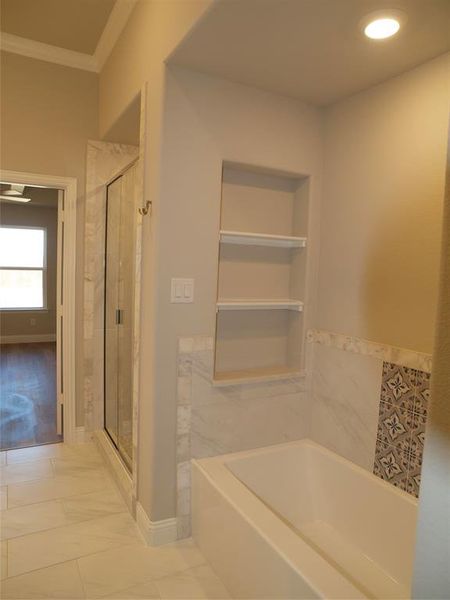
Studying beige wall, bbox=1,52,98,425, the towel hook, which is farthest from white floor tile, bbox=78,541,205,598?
beige wall, bbox=1,52,98,425

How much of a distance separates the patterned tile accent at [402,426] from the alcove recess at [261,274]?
59 centimetres

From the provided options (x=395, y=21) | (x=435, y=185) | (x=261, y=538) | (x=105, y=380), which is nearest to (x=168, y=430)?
(x=261, y=538)

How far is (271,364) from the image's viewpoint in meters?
2.57

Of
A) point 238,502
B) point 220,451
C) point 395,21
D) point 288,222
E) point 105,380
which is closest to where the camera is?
point 395,21

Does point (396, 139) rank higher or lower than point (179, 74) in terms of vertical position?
lower

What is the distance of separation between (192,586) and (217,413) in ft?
2.58

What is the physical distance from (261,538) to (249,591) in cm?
27

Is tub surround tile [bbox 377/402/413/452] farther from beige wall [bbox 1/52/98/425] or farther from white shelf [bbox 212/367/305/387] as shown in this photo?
beige wall [bbox 1/52/98/425]

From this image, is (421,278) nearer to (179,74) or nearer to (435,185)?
(435,185)

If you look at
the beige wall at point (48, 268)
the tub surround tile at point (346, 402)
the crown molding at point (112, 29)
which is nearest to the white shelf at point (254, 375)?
the tub surround tile at point (346, 402)

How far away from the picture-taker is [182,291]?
2037 millimetres

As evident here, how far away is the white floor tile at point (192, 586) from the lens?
1.76m

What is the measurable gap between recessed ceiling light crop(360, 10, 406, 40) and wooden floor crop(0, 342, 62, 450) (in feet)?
11.3

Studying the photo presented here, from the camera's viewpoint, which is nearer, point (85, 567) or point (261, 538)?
point (261, 538)
